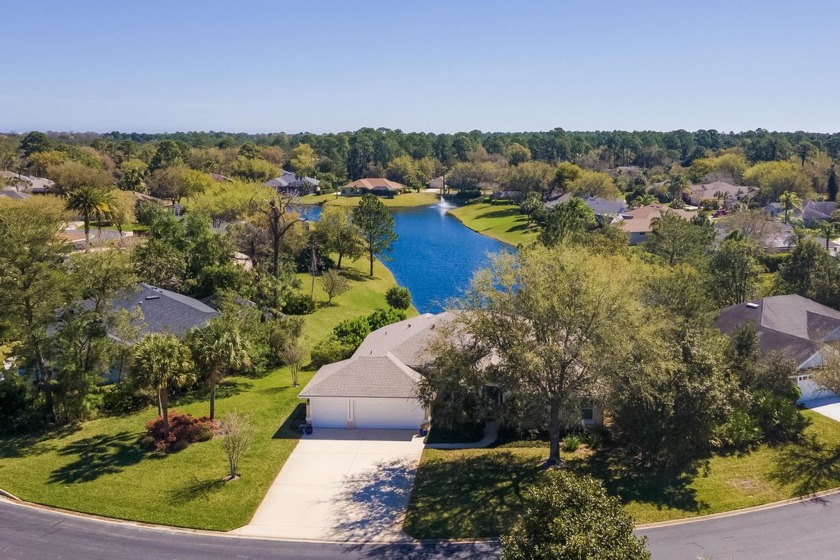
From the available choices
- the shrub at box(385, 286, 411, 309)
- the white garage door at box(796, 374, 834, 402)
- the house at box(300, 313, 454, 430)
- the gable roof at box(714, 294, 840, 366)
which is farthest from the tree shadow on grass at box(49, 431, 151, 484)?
the white garage door at box(796, 374, 834, 402)

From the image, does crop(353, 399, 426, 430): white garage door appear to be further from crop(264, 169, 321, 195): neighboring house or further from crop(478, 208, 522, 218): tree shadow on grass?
crop(264, 169, 321, 195): neighboring house

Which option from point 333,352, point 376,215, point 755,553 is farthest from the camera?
point 376,215

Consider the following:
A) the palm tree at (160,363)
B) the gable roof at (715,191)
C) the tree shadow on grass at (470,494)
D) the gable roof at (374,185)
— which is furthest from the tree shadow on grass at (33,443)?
the gable roof at (374,185)

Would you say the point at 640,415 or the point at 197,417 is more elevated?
the point at 640,415

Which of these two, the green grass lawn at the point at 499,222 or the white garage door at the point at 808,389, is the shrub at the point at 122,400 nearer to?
the white garage door at the point at 808,389

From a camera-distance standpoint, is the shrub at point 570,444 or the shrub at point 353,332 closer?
the shrub at point 570,444

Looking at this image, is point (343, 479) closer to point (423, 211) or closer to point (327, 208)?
point (327, 208)

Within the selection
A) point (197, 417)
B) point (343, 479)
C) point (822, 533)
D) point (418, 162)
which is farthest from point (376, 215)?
point (418, 162)

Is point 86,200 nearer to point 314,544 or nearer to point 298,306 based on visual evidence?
point 298,306
